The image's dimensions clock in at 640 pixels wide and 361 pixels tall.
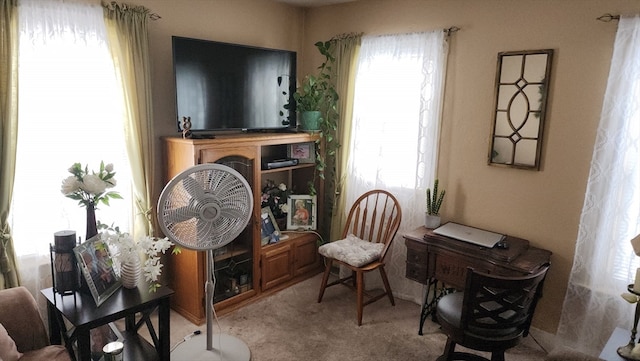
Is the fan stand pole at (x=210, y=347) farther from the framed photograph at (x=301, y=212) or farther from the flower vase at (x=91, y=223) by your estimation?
the framed photograph at (x=301, y=212)

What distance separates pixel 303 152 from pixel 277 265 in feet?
3.18

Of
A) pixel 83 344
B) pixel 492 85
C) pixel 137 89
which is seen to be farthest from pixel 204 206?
pixel 492 85

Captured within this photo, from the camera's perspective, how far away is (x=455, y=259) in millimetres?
2588

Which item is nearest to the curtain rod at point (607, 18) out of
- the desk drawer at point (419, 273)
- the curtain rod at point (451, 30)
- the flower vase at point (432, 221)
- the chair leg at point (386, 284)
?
the curtain rod at point (451, 30)

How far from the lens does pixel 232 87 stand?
3.03 m

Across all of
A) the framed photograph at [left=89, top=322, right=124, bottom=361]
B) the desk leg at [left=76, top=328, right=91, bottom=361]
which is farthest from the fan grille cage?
the framed photograph at [left=89, top=322, right=124, bottom=361]

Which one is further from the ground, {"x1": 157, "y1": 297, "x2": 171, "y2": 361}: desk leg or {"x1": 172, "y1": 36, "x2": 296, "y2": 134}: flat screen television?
{"x1": 172, "y1": 36, "x2": 296, "y2": 134}: flat screen television

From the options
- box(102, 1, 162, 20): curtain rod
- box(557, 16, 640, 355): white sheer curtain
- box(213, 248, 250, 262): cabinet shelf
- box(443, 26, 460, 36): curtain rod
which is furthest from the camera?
box(213, 248, 250, 262): cabinet shelf

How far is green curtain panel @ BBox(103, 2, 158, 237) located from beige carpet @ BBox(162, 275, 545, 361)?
91 cm

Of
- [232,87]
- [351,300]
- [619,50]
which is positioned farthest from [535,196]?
[232,87]

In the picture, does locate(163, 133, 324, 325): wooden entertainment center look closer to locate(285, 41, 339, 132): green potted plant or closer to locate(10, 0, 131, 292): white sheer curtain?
locate(285, 41, 339, 132): green potted plant

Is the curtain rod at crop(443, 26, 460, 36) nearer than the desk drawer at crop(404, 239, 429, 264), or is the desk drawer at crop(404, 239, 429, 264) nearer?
the desk drawer at crop(404, 239, 429, 264)

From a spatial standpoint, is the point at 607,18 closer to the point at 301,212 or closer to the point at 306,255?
the point at 301,212

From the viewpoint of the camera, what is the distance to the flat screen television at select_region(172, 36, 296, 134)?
277 centimetres
